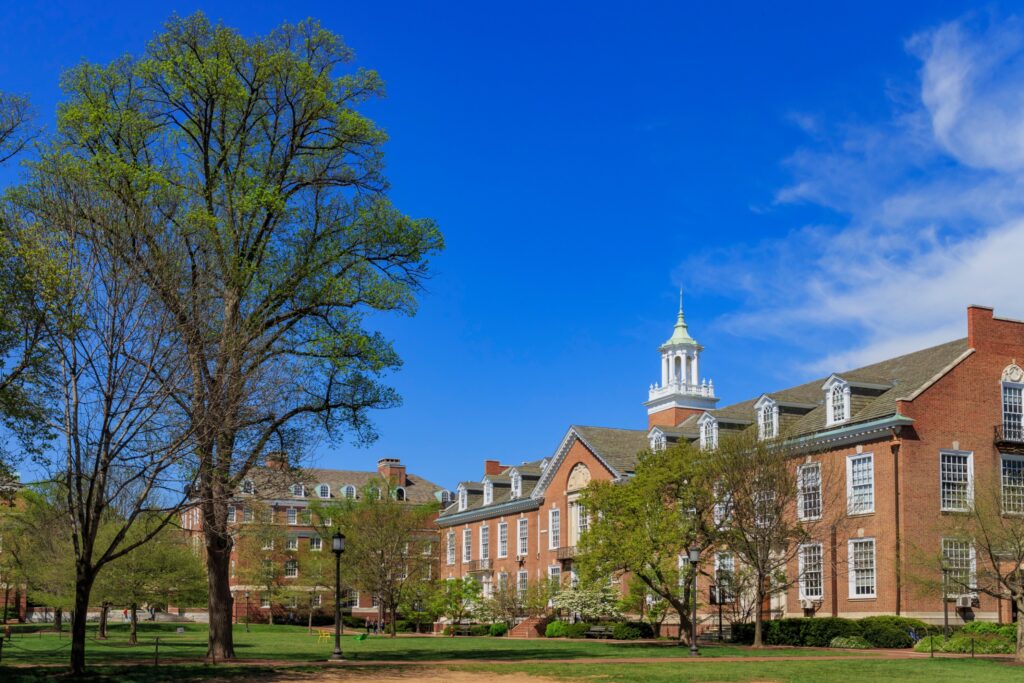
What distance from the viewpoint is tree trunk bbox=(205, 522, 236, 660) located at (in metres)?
31.6

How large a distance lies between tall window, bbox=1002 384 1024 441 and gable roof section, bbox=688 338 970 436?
8.23ft

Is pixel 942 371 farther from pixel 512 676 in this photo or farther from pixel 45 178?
pixel 45 178

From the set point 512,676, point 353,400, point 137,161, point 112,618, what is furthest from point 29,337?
point 112,618

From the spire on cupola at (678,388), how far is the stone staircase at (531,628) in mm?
16310

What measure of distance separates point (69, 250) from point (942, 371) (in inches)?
1290

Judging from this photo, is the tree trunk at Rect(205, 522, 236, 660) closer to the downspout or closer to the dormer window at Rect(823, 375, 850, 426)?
the downspout

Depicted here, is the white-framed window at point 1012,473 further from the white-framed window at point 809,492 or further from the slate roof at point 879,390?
the white-framed window at point 809,492

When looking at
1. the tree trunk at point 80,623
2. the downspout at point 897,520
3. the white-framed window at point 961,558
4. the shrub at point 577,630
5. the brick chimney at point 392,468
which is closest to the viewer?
the tree trunk at point 80,623

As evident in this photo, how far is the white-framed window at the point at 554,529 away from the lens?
67.2 meters

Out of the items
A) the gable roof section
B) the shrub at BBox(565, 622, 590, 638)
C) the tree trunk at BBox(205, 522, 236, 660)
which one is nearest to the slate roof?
the gable roof section

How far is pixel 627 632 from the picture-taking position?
173 ft

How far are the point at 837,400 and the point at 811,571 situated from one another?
7.05 metres

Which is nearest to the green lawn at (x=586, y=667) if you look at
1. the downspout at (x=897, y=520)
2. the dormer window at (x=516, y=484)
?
the downspout at (x=897, y=520)

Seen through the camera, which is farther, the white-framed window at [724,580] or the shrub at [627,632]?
the shrub at [627,632]
